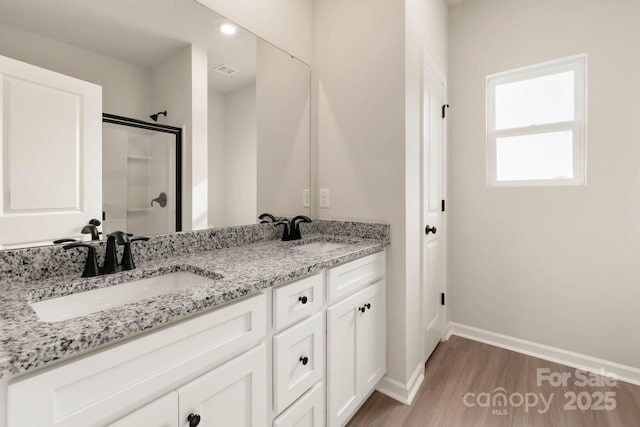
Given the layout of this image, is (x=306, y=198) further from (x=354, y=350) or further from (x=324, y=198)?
(x=354, y=350)

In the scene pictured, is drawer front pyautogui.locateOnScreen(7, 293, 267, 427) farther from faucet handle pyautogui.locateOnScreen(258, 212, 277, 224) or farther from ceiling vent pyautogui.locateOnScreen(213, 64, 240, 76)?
ceiling vent pyautogui.locateOnScreen(213, 64, 240, 76)

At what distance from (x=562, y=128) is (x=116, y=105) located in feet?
8.81

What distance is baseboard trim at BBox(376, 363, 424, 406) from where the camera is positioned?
1.71 meters

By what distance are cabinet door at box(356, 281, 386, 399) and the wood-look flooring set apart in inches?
7.6

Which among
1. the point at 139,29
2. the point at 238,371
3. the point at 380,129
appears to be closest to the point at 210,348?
the point at 238,371

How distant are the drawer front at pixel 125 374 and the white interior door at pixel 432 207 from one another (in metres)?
1.48

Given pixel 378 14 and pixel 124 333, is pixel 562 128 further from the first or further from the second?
pixel 124 333

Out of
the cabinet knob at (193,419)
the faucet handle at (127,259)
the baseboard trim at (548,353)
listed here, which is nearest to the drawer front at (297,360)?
the cabinet knob at (193,419)

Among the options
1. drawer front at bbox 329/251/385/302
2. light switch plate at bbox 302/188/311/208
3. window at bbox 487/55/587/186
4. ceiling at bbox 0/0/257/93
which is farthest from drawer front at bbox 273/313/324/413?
window at bbox 487/55/587/186

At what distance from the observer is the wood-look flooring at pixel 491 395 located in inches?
61.2

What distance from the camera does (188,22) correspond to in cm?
138

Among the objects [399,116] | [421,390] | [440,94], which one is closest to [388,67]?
[399,116]

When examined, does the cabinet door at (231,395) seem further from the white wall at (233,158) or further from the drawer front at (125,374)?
the white wall at (233,158)

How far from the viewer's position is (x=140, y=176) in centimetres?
122
